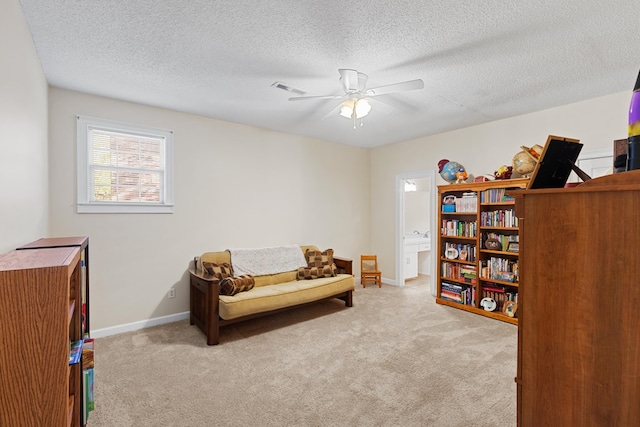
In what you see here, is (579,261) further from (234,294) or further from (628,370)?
(234,294)

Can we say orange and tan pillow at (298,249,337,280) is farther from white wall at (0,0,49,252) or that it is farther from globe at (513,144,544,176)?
white wall at (0,0,49,252)

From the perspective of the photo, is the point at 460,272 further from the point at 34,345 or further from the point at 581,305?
the point at 34,345

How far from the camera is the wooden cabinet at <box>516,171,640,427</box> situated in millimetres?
816

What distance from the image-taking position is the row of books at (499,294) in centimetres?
373

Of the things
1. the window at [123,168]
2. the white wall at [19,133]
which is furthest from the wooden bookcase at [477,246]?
the white wall at [19,133]

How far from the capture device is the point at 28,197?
81.4 inches

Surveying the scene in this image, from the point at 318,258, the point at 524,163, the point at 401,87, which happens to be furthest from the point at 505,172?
the point at 318,258

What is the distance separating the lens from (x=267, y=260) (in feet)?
13.5

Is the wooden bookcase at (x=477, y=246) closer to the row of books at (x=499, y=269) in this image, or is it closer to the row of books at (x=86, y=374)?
the row of books at (x=499, y=269)

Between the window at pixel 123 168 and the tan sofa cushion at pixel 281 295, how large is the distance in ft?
4.76

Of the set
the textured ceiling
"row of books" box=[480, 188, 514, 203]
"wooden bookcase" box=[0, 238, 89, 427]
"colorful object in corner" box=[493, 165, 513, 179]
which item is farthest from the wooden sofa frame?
"colorful object in corner" box=[493, 165, 513, 179]

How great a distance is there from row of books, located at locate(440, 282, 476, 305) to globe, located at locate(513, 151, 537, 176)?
164cm

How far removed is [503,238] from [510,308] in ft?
A: 2.80

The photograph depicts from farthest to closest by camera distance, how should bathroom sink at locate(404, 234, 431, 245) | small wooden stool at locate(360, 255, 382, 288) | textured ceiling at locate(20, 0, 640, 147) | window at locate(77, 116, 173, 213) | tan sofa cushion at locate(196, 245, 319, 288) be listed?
1. bathroom sink at locate(404, 234, 431, 245)
2. small wooden stool at locate(360, 255, 382, 288)
3. tan sofa cushion at locate(196, 245, 319, 288)
4. window at locate(77, 116, 173, 213)
5. textured ceiling at locate(20, 0, 640, 147)
